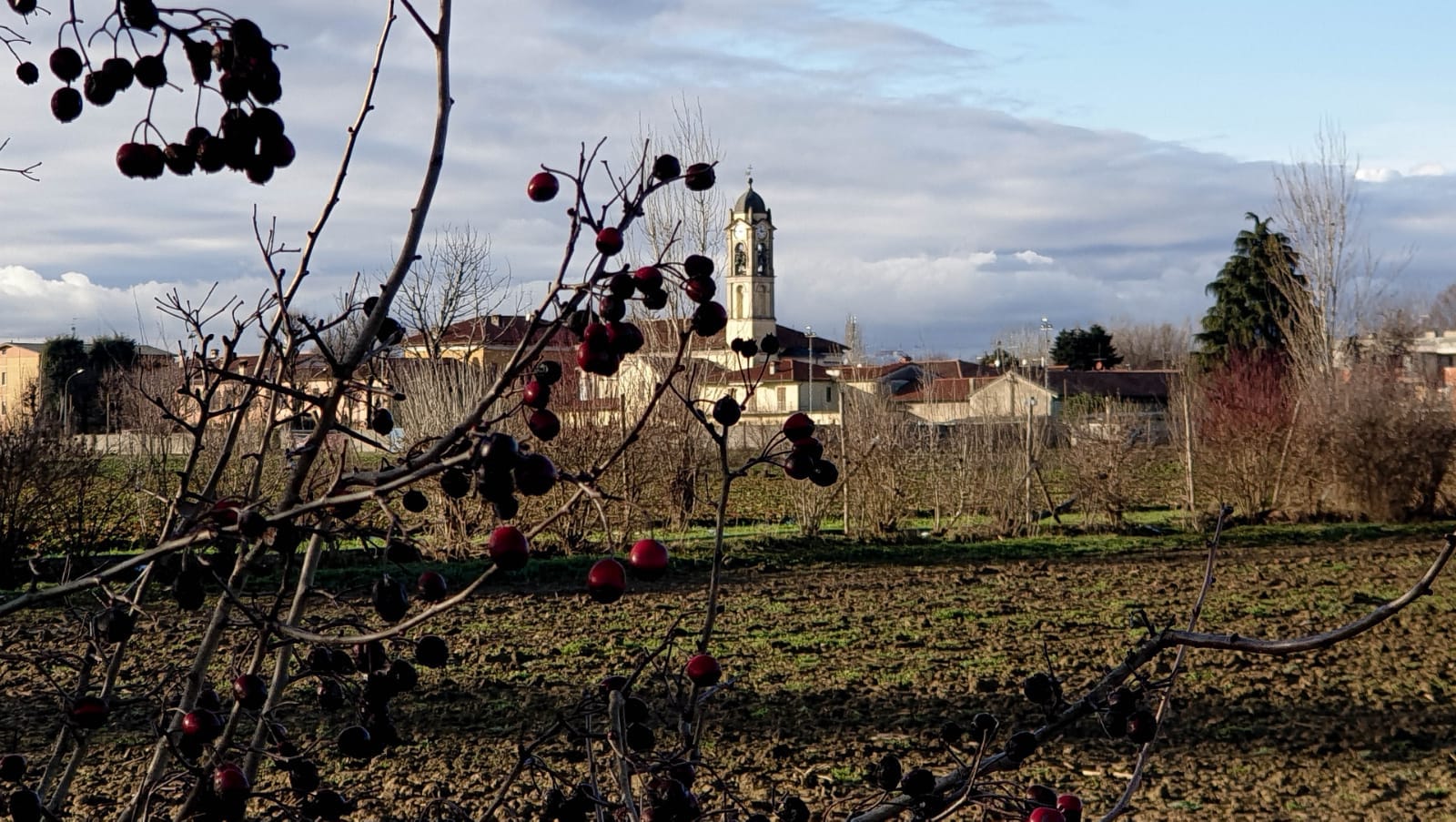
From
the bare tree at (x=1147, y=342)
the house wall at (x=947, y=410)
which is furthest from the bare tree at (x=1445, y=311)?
the house wall at (x=947, y=410)

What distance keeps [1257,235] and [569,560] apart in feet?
89.4

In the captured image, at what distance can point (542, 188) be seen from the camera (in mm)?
1568

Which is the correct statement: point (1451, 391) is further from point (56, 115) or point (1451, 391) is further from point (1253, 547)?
point (56, 115)

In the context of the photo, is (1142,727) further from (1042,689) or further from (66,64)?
(66,64)

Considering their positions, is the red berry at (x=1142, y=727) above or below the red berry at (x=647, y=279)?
below

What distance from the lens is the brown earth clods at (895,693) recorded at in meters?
5.12

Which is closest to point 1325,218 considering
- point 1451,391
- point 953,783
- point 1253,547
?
point 1451,391

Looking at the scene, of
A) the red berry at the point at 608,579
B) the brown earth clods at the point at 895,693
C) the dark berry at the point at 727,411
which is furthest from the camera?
the brown earth clods at the point at 895,693

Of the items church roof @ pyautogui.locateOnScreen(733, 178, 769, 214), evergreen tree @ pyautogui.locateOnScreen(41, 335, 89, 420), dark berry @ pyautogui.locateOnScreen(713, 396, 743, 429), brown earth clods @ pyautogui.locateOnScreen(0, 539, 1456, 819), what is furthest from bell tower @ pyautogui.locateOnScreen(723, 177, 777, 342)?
dark berry @ pyautogui.locateOnScreen(713, 396, 743, 429)

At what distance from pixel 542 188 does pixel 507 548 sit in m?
0.63

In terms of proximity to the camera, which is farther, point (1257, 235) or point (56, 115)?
point (1257, 235)

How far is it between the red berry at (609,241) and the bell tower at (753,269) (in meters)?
37.3

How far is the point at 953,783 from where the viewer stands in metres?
1.65

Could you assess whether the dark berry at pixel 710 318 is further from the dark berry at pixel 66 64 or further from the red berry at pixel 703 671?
the dark berry at pixel 66 64
